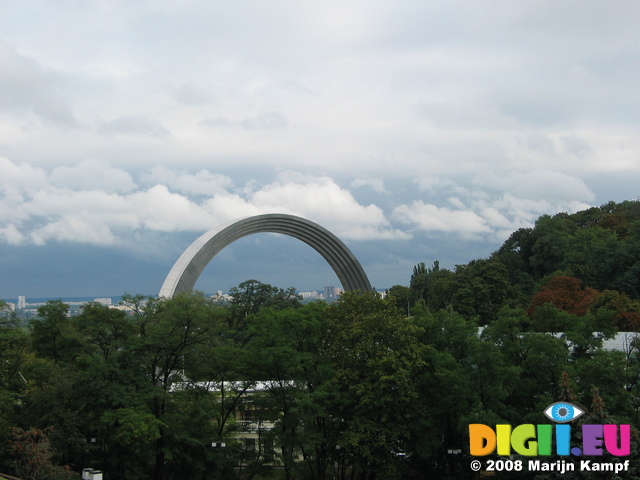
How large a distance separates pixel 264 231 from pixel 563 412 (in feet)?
52.2

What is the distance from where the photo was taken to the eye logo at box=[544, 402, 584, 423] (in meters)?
14.6

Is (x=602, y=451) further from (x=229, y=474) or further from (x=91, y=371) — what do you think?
(x=91, y=371)

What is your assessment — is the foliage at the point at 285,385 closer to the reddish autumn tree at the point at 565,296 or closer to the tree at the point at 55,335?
the tree at the point at 55,335

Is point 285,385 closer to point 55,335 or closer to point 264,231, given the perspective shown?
point 55,335

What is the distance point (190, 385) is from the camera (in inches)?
754

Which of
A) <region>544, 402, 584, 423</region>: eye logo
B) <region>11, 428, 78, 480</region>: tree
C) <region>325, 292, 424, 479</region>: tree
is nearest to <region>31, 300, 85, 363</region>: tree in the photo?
<region>11, 428, 78, 480</region>: tree

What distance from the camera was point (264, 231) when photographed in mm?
28141

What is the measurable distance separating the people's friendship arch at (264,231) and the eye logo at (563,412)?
1379cm

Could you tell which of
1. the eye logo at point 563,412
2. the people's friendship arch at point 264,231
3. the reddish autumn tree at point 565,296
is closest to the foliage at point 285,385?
the eye logo at point 563,412

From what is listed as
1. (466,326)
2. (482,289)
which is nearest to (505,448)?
(466,326)

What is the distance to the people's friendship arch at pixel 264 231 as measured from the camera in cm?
2447

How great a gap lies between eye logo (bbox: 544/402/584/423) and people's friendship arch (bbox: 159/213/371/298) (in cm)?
1379

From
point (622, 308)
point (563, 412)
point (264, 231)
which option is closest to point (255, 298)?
point (264, 231)

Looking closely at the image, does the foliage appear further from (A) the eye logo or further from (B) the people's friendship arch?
(B) the people's friendship arch
